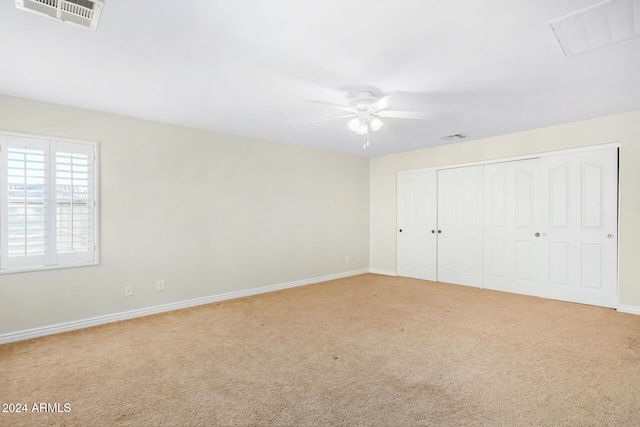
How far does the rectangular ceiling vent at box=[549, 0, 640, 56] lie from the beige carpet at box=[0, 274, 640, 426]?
2410 millimetres

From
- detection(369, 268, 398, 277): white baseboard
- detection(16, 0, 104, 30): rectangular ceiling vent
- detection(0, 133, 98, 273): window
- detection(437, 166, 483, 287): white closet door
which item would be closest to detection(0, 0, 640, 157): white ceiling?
detection(16, 0, 104, 30): rectangular ceiling vent

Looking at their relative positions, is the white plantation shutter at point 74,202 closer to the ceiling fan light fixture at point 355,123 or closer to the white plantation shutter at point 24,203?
the white plantation shutter at point 24,203

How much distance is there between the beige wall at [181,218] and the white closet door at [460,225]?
6.20 ft

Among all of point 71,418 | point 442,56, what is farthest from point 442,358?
point 71,418

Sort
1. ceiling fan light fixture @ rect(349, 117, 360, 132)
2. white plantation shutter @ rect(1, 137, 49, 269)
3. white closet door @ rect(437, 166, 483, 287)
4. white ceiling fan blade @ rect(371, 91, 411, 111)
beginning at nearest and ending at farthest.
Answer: white ceiling fan blade @ rect(371, 91, 411, 111) → white plantation shutter @ rect(1, 137, 49, 269) → ceiling fan light fixture @ rect(349, 117, 360, 132) → white closet door @ rect(437, 166, 483, 287)

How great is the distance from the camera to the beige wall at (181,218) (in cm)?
331

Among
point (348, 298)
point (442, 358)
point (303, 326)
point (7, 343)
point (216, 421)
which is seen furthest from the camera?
point (348, 298)

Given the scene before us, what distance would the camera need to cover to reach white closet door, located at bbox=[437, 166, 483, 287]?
5176 mm

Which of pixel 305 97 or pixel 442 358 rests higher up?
pixel 305 97

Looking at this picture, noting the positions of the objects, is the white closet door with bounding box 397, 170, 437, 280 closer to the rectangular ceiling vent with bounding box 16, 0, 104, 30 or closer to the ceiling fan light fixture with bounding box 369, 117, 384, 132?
the ceiling fan light fixture with bounding box 369, 117, 384, 132

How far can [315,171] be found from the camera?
18.7ft

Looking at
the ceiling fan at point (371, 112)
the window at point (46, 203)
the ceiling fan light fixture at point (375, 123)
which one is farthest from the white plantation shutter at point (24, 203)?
the ceiling fan light fixture at point (375, 123)

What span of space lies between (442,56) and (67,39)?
268cm

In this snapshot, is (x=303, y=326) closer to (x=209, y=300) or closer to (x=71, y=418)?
(x=209, y=300)
